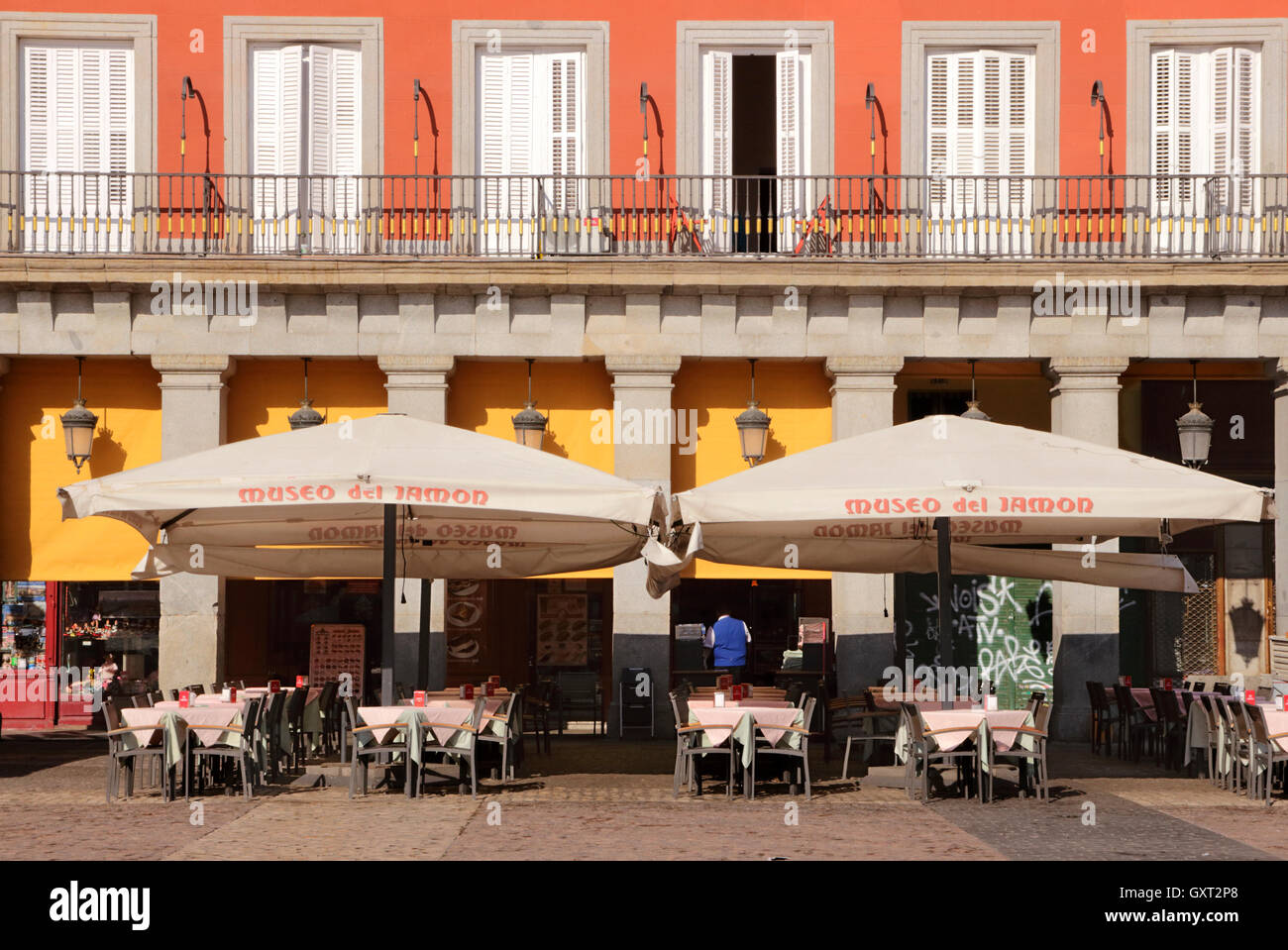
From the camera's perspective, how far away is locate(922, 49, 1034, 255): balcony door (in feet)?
70.5

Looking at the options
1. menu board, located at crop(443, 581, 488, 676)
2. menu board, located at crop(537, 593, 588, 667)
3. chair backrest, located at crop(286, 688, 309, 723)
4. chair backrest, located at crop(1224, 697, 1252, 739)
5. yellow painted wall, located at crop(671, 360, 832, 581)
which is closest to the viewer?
chair backrest, located at crop(1224, 697, 1252, 739)

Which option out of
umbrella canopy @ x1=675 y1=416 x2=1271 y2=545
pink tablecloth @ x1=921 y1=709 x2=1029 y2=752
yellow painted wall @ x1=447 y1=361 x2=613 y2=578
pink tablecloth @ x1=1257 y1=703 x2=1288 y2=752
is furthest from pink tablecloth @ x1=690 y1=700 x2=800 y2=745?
yellow painted wall @ x1=447 y1=361 x2=613 y2=578

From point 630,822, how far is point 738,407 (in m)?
9.78

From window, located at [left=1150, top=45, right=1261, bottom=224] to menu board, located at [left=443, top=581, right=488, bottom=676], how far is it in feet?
34.8

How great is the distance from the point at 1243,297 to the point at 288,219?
11.6 metres

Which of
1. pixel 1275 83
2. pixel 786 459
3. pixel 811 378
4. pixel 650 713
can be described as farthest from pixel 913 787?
pixel 1275 83

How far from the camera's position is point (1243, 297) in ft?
67.5

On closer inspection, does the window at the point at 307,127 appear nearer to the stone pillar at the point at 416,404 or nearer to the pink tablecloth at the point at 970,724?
the stone pillar at the point at 416,404

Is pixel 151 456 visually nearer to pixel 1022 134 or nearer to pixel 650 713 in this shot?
pixel 650 713

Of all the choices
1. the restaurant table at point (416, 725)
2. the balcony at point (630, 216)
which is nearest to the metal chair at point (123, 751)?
the restaurant table at point (416, 725)

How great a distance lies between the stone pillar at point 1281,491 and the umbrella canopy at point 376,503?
8.97 meters

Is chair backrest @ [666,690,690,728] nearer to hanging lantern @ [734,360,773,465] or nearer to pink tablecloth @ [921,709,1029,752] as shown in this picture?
pink tablecloth @ [921,709,1029,752]

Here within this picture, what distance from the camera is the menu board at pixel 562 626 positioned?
24281 mm

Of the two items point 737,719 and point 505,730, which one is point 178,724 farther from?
point 737,719
